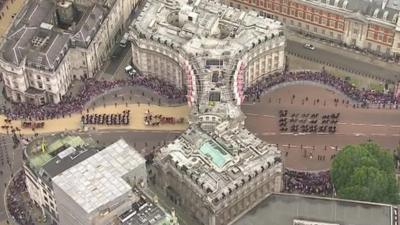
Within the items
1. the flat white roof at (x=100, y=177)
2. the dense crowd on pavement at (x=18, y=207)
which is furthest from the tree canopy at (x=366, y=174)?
the dense crowd on pavement at (x=18, y=207)

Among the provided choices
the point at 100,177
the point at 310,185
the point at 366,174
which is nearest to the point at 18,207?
the point at 100,177

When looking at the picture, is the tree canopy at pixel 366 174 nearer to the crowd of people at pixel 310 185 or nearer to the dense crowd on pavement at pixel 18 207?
the crowd of people at pixel 310 185

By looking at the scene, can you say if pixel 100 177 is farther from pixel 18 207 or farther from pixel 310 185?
pixel 310 185

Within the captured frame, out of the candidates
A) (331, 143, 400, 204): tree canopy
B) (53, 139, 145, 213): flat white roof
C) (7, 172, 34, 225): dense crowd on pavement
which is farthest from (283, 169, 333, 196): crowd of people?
(7, 172, 34, 225): dense crowd on pavement

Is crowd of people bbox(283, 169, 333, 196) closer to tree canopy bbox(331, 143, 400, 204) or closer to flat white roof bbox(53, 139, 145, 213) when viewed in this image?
tree canopy bbox(331, 143, 400, 204)

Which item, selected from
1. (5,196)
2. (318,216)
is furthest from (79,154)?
(318,216)

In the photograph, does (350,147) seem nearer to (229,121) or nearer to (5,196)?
(229,121)
